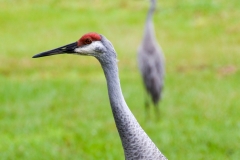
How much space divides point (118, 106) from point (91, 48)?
40 cm

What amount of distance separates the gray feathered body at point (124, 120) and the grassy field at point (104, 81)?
11.3 ft

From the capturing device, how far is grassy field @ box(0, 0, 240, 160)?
7.73 metres

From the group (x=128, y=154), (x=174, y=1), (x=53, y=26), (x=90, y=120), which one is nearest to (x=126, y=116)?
(x=128, y=154)

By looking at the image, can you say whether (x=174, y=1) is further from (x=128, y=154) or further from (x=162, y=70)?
(x=128, y=154)

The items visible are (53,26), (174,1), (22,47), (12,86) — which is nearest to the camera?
(12,86)

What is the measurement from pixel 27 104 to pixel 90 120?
4.98ft

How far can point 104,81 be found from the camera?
12.8 m

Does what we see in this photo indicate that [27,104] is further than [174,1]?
No

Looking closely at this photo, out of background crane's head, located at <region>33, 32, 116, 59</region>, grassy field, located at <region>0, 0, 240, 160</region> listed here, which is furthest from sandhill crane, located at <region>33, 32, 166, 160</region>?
grassy field, located at <region>0, 0, 240, 160</region>

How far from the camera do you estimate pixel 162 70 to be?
9.91m

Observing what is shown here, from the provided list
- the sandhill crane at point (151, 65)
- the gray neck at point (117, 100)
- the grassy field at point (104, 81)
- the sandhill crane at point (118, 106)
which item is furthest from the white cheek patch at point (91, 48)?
the sandhill crane at point (151, 65)

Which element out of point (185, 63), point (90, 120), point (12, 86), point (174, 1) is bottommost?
point (90, 120)

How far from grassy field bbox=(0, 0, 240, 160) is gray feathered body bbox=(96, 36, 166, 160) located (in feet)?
11.3

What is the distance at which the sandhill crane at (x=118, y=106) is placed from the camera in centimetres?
363
